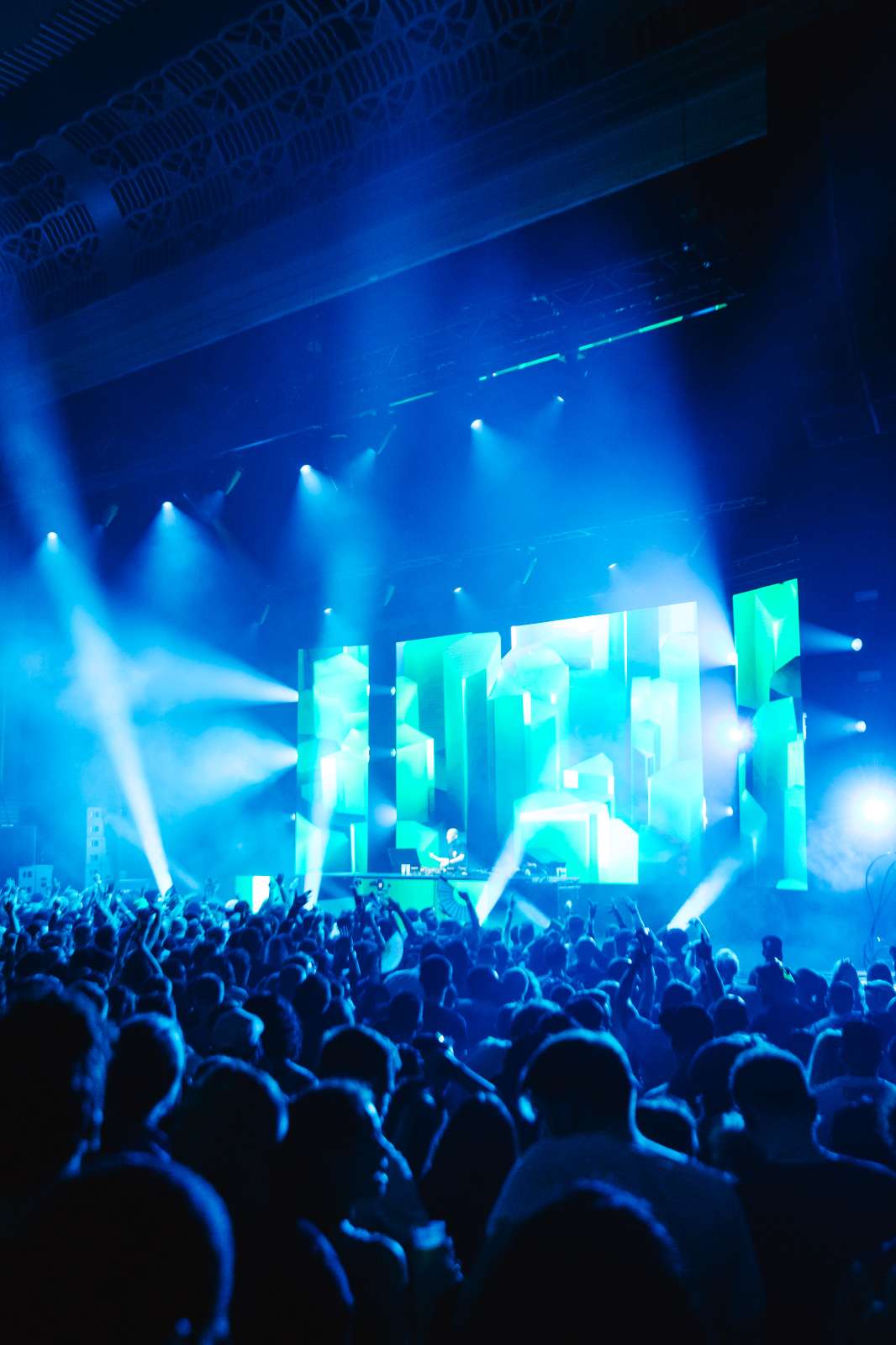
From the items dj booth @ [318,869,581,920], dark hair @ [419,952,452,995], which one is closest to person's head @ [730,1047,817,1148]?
dark hair @ [419,952,452,995]

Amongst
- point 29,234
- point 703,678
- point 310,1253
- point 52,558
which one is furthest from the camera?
point 52,558

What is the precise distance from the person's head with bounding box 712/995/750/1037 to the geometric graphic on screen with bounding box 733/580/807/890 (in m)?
8.82

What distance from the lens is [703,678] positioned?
1419cm

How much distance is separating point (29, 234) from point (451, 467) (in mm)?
5327

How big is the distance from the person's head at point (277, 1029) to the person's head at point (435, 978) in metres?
1.22

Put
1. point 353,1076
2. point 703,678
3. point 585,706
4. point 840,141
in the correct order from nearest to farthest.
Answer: point 353,1076
point 840,141
point 703,678
point 585,706

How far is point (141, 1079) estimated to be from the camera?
2463 mm

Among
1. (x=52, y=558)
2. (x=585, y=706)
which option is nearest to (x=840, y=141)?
(x=585, y=706)

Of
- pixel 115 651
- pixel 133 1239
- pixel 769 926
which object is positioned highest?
pixel 115 651

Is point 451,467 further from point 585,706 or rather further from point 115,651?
point 115,651

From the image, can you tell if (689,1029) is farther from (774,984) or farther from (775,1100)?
(775,1100)

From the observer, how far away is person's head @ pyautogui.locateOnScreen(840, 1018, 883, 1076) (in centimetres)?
357

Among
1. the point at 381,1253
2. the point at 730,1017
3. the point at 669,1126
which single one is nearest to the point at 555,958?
the point at 730,1017

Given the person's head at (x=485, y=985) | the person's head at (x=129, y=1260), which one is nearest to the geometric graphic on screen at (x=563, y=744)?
the person's head at (x=485, y=985)
